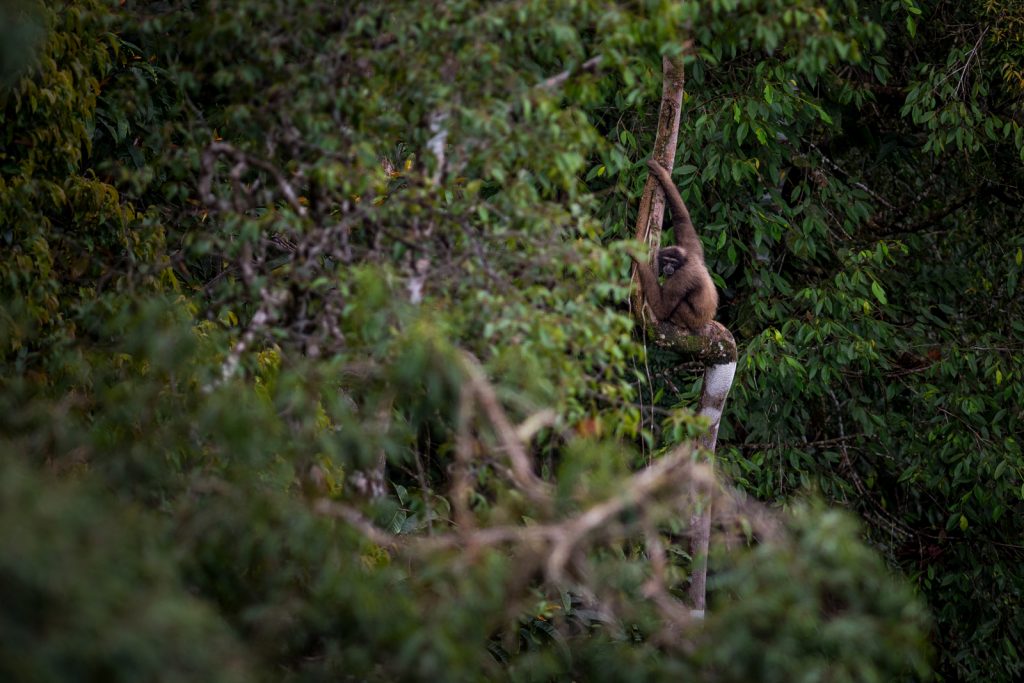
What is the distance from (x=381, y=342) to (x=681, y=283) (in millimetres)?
3467

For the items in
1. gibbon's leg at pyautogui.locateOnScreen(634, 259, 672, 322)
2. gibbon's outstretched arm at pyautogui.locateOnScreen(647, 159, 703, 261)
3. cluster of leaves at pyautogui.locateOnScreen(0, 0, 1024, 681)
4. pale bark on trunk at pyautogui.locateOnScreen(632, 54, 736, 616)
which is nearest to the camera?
cluster of leaves at pyautogui.locateOnScreen(0, 0, 1024, 681)

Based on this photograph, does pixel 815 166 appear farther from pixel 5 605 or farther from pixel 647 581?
pixel 5 605

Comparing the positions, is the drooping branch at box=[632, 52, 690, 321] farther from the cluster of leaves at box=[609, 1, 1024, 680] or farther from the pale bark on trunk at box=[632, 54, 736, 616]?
the cluster of leaves at box=[609, 1, 1024, 680]

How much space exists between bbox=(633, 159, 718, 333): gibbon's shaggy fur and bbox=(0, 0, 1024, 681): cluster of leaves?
704 mm

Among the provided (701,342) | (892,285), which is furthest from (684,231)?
(892,285)

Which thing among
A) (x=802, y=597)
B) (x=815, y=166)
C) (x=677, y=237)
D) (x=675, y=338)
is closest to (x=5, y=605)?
(x=802, y=597)

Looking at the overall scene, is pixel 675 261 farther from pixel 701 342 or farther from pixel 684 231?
pixel 701 342

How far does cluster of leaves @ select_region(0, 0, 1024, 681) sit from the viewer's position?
3.63 m

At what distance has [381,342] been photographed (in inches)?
172

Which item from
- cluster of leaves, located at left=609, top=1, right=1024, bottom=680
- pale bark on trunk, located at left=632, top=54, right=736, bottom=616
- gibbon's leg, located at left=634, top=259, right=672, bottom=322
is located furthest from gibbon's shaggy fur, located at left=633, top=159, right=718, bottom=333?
cluster of leaves, located at left=609, top=1, right=1024, bottom=680

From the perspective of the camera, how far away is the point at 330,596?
3.85m

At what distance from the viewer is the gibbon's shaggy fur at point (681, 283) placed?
7.18m

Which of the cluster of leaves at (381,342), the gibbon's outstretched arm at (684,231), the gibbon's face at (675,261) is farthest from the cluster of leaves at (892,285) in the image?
the gibbon's face at (675,261)

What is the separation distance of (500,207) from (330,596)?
2.17m
